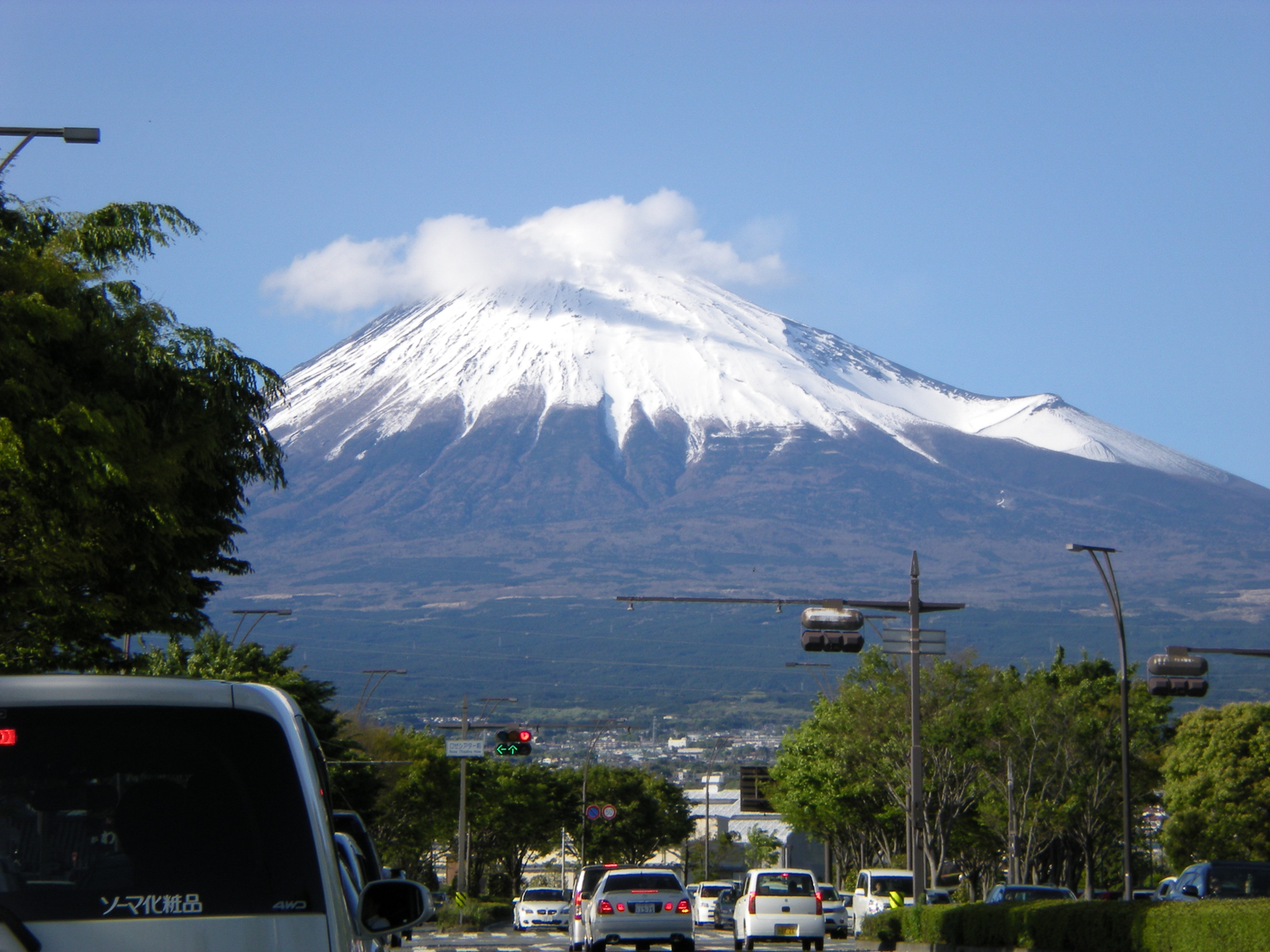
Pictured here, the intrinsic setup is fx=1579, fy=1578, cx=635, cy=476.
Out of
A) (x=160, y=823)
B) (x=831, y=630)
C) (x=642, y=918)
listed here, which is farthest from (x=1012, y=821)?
(x=160, y=823)

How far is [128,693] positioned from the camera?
5328 mm

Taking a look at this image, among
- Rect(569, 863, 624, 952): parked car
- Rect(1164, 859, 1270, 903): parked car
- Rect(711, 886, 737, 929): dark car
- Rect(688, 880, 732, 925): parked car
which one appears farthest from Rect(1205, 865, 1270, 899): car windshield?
Rect(688, 880, 732, 925): parked car

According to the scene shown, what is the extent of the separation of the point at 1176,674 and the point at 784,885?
8825 mm

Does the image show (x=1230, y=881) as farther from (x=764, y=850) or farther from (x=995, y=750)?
(x=764, y=850)

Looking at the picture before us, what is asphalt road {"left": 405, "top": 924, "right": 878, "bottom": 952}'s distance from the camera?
33.9 m

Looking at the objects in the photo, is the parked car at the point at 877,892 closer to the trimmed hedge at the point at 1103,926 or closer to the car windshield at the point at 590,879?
the car windshield at the point at 590,879

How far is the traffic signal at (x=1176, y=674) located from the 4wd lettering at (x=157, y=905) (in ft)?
92.1

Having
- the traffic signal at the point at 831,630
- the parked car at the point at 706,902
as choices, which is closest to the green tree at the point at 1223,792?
the parked car at the point at 706,902

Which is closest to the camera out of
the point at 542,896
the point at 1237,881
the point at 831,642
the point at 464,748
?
the point at 1237,881

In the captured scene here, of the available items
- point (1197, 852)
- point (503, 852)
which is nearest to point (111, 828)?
point (1197, 852)

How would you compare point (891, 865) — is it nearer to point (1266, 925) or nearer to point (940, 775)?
point (940, 775)

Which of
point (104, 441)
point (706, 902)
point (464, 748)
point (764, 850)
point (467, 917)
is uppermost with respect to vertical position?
point (104, 441)

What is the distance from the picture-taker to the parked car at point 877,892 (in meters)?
44.5

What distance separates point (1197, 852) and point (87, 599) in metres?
49.7
